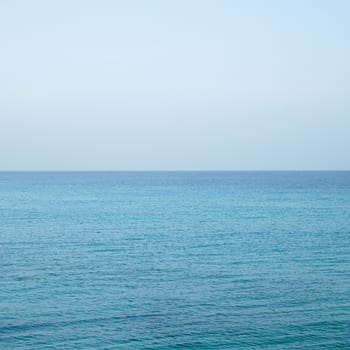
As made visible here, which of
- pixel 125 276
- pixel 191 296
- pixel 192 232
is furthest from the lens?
pixel 192 232

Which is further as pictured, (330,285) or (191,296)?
(330,285)

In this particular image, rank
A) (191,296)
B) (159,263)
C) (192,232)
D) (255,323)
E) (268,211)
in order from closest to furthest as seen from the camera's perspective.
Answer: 1. (255,323)
2. (191,296)
3. (159,263)
4. (192,232)
5. (268,211)

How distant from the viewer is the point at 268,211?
83.2m

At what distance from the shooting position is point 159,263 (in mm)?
42750

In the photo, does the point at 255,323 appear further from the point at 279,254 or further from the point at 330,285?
the point at 279,254

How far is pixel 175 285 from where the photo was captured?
116 feet

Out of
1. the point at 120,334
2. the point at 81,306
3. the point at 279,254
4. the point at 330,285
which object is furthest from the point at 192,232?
the point at 120,334

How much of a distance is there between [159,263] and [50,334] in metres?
17.2

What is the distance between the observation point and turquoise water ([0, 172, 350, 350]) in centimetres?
2623

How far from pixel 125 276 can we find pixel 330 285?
502 inches

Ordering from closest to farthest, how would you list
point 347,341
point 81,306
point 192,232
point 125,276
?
point 347,341
point 81,306
point 125,276
point 192,232

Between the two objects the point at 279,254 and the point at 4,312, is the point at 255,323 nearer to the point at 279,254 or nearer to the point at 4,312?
the point at 4,312

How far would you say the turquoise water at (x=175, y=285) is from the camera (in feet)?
86.1

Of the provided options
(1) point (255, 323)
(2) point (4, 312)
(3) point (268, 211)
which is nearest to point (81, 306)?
(2) point (4, 312)
